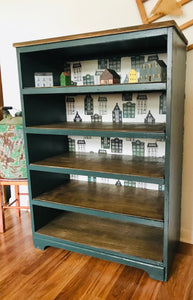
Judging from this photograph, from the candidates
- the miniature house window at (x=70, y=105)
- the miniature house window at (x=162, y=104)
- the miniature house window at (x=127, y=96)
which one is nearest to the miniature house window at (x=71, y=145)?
the miniature house window at (x=70, y=105)

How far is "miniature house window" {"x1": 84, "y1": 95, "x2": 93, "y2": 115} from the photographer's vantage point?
241 centimetres

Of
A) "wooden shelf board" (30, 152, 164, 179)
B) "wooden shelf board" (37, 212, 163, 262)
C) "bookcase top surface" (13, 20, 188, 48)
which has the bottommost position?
"wooden shelf board" (37, 212, 163, 262)

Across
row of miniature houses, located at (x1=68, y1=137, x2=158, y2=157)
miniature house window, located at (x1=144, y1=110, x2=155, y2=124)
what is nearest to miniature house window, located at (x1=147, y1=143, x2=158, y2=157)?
row of miniature houses, located at (x1=68, y1=137, x2=158, y2=157)

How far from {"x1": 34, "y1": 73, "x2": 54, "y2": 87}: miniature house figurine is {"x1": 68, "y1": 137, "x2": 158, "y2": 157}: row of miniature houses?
1.80 feet

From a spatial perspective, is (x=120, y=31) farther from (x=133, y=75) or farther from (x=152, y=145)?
(x=152, y=145)

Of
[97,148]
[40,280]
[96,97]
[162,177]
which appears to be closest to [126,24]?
[96,97]

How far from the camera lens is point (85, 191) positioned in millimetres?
2291

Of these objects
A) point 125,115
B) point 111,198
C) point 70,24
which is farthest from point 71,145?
point 70,24

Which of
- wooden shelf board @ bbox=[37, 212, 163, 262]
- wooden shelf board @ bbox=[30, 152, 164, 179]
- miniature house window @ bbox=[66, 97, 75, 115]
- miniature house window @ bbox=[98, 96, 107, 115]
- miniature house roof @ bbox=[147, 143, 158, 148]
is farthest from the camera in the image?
miniature house window @ bbox=[66, 97, 75, 115]

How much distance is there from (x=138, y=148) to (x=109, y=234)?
731mm

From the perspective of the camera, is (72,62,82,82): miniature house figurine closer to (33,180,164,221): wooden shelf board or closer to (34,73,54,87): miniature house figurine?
(34,73,54,87): miniature house figurine

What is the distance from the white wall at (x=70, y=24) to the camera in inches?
83.4

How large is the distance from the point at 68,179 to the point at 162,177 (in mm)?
1151

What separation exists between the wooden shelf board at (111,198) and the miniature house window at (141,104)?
649 millimetres
